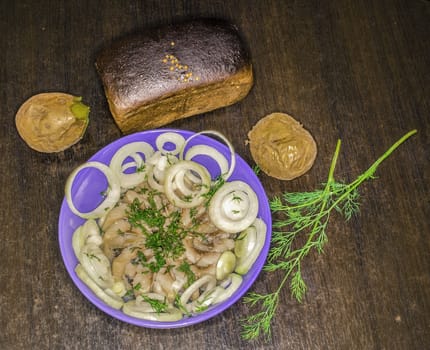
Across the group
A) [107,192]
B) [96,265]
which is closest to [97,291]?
[96,265]

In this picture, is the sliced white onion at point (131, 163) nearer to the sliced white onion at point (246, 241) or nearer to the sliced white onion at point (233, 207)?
the sliced white onion at point (233, 207)

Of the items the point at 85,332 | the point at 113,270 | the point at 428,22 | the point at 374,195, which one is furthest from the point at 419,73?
the point at 85,332

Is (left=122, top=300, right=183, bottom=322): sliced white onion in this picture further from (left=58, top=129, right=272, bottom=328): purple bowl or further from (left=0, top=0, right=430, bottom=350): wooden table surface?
(left=0, top=0, right=430, bottom=350): wooden table surface

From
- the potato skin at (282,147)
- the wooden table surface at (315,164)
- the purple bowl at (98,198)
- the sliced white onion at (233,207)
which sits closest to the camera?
the purple bowl at (98,198)

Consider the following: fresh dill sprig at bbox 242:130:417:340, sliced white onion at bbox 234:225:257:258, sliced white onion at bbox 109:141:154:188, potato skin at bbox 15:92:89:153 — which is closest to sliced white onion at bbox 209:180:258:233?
sliced white onion at bbox 234:225:257:258

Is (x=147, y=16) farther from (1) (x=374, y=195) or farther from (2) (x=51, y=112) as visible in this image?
(1) (x=374, y=195)

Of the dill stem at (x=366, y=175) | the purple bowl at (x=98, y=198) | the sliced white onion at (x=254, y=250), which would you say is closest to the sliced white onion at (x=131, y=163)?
the purple bowl at (x=98, y=198)
